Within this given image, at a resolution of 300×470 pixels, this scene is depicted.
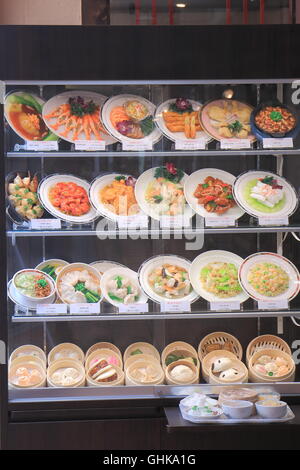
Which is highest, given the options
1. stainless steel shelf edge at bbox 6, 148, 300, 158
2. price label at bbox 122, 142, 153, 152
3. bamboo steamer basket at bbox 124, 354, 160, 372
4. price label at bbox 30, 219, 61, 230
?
price label at bbox 122, 142, 153, 152

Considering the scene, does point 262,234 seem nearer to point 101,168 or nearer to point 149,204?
point 149,204

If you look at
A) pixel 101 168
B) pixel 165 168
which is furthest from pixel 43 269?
pixel 165 168

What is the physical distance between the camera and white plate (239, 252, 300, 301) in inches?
127

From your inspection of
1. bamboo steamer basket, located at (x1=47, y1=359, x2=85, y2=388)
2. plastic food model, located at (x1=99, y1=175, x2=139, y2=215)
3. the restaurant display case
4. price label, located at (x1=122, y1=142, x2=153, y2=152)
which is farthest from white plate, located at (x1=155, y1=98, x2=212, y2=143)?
bamboo steamer basket, located at (x1=47, y1=359, x2=85, y2=388)

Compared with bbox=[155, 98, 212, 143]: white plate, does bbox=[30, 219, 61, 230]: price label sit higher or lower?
lower

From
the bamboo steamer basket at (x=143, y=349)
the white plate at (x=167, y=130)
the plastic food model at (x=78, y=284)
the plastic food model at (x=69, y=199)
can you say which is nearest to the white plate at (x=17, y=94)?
the plastic food model at (x=69, y=199)

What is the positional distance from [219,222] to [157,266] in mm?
436

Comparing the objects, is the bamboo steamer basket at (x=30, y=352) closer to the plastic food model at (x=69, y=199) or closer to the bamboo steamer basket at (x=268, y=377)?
the plastic food model at (x=69, y=199)

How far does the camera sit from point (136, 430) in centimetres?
302

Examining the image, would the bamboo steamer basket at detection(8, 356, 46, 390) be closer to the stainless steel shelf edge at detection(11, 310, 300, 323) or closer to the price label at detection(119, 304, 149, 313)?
the stainless steel shelf edge at detection(11, 310, 300, 323)

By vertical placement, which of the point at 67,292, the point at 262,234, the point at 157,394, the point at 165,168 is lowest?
the point at 157,394

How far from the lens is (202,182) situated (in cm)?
333

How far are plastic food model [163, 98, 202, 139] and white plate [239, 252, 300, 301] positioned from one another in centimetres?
79
